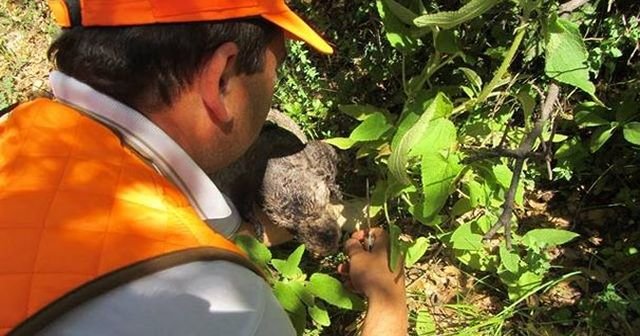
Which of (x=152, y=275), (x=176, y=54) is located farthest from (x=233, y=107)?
(x=152, y=275)

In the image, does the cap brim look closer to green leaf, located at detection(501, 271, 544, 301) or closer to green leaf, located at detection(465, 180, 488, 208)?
green leaf, located at detection(465, 180, 488, 208)

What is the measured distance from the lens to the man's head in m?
1.54

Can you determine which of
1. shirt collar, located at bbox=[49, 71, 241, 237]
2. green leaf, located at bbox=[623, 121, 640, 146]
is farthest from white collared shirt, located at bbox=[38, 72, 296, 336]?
green leaf, located at bbox=[623, 121, 640, 146]

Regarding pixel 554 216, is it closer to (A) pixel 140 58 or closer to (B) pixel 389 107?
(B) pixel 389 107

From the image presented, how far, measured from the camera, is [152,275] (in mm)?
1271

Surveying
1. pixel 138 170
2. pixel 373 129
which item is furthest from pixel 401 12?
pixel 138 170

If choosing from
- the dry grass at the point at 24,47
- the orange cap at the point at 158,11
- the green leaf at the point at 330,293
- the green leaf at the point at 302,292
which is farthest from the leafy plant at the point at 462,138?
the dry grass at the point at 24,47

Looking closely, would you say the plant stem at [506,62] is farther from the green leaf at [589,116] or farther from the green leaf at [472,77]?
the green leaf at [589,116]

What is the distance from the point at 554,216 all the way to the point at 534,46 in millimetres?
813

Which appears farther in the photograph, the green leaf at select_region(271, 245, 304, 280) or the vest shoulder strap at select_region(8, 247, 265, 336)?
the green leaf at select_region(271, 245, 304, 280)

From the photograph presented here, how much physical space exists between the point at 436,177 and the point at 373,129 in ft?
1.21

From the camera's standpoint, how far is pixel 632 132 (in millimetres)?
2383

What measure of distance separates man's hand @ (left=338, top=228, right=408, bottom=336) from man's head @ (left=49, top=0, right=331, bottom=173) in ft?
2.87

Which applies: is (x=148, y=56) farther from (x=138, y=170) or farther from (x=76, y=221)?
(x=76, y=221)
